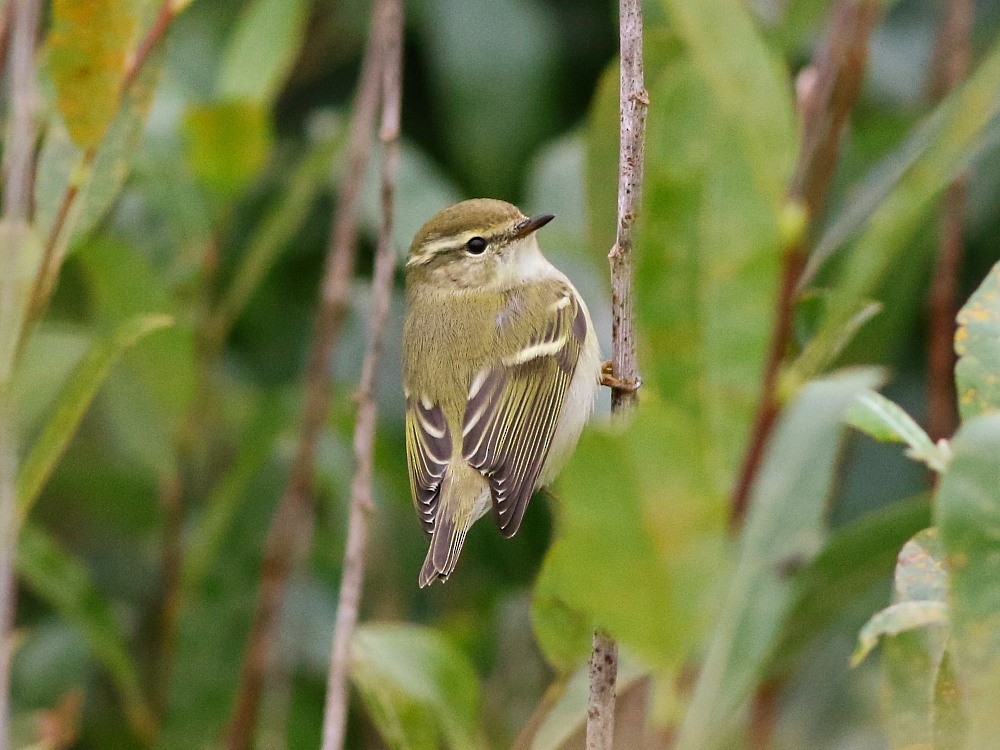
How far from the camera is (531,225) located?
111 inches

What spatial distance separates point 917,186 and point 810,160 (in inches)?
24.6

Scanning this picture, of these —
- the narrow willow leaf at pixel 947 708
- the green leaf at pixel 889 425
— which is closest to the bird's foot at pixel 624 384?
the green leaf at pixel 889 425

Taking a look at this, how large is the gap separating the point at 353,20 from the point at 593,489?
2.91 m

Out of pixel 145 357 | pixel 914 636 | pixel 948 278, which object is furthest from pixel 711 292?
pixel 145 357

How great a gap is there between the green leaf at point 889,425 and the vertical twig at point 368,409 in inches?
32.3

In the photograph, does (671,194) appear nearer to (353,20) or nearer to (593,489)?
(593,489)

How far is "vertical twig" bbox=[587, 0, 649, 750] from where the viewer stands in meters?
1.47

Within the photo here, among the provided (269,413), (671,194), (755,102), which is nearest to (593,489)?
(755,102)

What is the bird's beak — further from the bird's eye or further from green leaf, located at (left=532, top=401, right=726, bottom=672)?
green leaf, located at (left=532, top=401, right=726, bottom=672)

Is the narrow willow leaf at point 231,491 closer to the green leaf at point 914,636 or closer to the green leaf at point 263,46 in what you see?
the green leaf at point 263,46

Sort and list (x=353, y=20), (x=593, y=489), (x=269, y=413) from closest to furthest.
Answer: (x=593, y=489)
(x=269, y=413)
(x=353, y=20)

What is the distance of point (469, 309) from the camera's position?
318 centimetres

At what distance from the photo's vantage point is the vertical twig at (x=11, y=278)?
1.42 meters

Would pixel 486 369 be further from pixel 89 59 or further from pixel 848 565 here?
pixel 89 59
